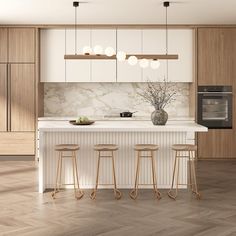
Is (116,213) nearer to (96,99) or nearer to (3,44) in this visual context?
(96,99)

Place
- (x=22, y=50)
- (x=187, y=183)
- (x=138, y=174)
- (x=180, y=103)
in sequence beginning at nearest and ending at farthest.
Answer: (x=138, y=174) → (x=187, y=183) → (x=22, y=50) → (x=180, y=103)

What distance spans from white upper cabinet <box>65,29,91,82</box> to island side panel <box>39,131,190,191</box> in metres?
2.85

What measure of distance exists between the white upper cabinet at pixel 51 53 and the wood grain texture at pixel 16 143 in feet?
3.51

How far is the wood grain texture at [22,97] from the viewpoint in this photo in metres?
8.76

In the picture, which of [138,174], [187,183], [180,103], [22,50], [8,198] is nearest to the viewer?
[8,198]

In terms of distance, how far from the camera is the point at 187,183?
6.49m

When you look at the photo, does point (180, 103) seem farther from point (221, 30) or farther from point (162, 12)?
point (162, 12)

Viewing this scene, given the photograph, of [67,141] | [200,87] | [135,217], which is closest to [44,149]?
[67,141]

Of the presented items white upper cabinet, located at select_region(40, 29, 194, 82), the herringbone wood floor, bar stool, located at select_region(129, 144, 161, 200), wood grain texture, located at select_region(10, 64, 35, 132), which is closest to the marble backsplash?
white upper cabinet, located at select_region(40, 29, 194, 82)

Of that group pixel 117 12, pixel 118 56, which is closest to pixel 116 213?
pixel 118 56

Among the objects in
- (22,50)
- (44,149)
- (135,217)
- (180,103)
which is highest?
(22,50)

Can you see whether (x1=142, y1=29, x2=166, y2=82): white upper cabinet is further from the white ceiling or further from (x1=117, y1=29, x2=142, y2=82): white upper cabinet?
the white ceiling

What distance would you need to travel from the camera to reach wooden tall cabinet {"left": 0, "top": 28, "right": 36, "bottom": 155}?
8.76 m

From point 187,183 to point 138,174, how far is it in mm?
842
